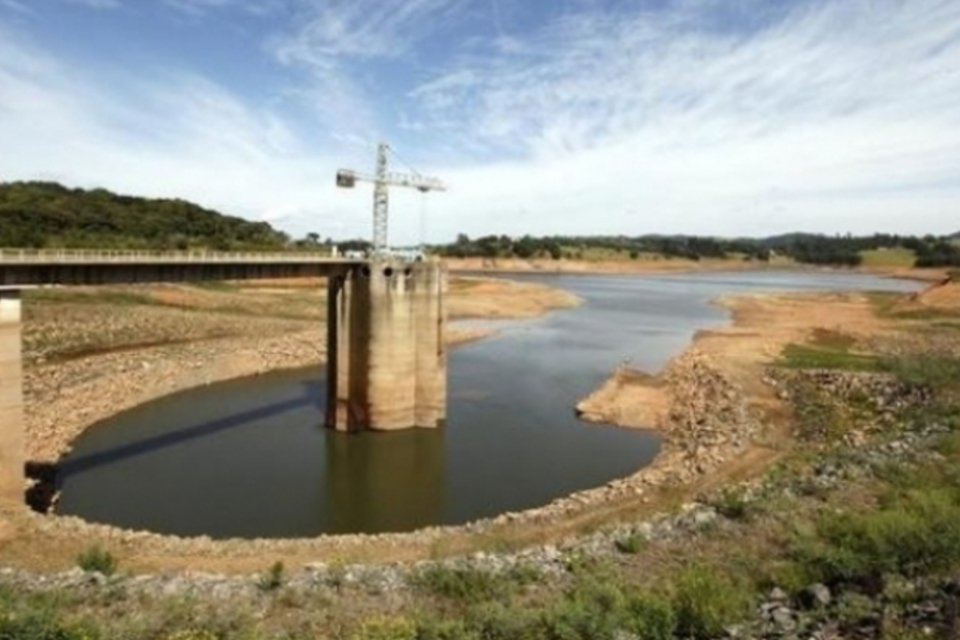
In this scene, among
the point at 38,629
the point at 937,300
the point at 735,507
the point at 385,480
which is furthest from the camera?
the point at 937,300

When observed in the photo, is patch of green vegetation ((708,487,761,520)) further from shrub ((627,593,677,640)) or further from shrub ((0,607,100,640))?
shrub ((0,607,100,640))

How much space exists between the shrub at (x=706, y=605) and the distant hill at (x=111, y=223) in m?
72.2

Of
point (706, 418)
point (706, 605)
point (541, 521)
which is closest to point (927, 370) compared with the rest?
point (706, 418)

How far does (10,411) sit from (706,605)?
2177 cm

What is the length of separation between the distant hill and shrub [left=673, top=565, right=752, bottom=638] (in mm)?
72235

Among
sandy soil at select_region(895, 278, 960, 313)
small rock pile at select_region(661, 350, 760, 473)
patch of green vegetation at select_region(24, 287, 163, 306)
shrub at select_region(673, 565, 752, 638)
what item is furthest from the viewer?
sandy soil at select_region(895, 278, 960, 313)

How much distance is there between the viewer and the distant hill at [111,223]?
86194mm

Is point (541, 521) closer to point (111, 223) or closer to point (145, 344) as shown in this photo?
point (145, 344)

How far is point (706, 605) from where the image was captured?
43.4ft

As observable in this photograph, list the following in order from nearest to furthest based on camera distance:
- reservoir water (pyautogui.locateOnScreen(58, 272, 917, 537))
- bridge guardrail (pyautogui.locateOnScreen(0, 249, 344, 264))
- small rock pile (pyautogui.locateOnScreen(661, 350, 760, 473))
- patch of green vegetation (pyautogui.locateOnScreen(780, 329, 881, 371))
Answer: bridge guardrail (pyautogui.locateOnScreen(0, 249, 344, 264)), reservoir water (pyautogui.locateOnScreen(58, 272, 917, 537)), small rock pile (pyautogui.locateOnScreen(661, 350, 760, 473)), patch of green vegetation (pyautogui.locateOnScreen(780, 329, 881, 371))

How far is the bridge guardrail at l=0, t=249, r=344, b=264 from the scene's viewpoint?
86.7ft

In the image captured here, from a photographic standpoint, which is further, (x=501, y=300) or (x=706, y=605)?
(x=501, y=300)

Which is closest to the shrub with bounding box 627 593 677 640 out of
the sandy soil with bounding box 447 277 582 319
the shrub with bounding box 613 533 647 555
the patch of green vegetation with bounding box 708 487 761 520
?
the shrub with bounding box 613 533 647 555

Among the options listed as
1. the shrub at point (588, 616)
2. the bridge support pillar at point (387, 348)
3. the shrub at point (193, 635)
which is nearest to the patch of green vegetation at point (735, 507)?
the shrub at point (588, 616)
